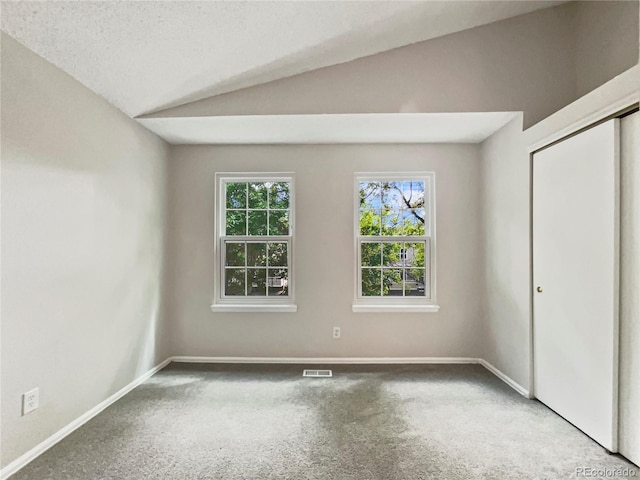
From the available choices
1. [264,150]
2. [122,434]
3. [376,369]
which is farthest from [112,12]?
[376,369]

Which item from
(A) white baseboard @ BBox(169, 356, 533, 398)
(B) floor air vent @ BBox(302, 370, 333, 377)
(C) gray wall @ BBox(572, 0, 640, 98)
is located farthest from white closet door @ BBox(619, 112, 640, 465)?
(B) floor air vent @ BBox(302, 370, 333, 377)

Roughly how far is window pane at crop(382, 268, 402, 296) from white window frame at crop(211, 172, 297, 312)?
99cm

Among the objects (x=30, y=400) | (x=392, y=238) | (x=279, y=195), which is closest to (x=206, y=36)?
(x=279, y=195)

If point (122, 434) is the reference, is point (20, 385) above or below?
above

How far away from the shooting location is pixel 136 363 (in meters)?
3.06

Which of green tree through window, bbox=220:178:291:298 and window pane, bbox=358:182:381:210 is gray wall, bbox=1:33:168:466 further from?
window pane, bbox=358:182:381:210

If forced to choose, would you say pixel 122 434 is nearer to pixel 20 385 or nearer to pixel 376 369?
pixel 20 385

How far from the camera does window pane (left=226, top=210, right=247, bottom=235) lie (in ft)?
12.6

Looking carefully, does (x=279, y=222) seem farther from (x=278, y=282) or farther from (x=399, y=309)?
(x=399, y=309)

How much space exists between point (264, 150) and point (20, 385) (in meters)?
2.74

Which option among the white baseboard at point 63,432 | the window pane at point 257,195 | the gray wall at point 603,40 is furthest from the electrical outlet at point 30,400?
the gray wall at point 603,40

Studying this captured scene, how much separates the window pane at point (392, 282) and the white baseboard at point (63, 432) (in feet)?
8.18

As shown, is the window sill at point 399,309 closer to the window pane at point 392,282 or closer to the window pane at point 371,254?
the window pane at point 392,282

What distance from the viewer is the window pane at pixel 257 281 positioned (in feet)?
12.5
